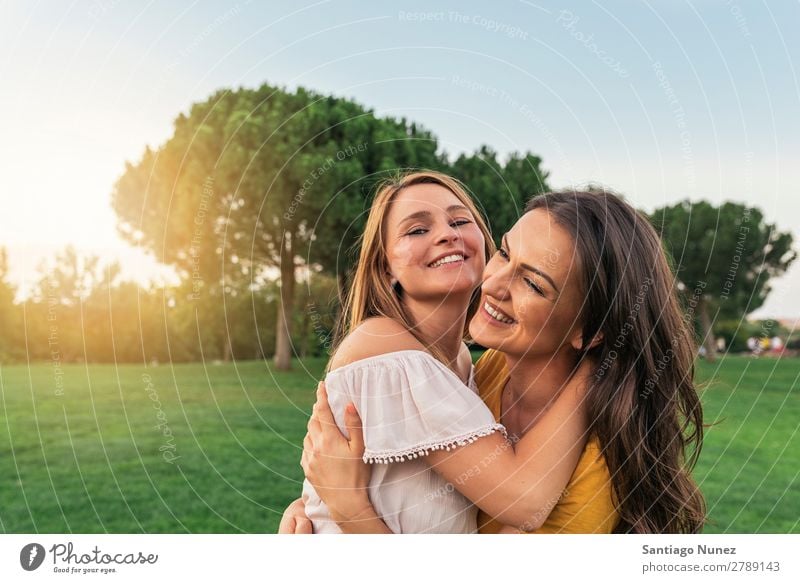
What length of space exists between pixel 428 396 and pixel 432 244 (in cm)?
43

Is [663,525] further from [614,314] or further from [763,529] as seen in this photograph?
[763,529]

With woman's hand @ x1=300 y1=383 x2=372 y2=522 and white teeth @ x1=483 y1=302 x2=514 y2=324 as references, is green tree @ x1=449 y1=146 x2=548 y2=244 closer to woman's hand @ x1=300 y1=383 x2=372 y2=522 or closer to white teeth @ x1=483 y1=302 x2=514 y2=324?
white teeth @ x1=483 y1=302 x2=514 y2=324

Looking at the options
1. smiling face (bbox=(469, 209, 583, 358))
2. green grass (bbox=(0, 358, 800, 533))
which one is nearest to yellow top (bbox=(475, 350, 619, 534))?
smiling face (bbox=(469, 209, 583, 358))

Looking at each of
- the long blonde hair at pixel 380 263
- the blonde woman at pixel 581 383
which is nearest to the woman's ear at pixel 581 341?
the blonde woman at pixel 581 383

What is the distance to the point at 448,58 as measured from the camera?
3215mm

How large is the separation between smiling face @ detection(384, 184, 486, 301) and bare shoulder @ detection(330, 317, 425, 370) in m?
0.15

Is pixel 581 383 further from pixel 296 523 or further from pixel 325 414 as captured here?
pixel 296 523

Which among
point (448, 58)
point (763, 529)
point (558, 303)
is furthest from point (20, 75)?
point (763, 529)

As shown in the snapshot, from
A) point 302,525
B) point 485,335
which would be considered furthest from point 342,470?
point 485,335

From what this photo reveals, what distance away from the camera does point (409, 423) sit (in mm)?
2188

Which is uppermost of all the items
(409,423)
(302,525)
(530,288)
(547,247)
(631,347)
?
(547,247)

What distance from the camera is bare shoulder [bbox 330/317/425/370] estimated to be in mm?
2215

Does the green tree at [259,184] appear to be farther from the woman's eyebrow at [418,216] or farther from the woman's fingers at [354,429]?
the woman's fingers at [354,429]
